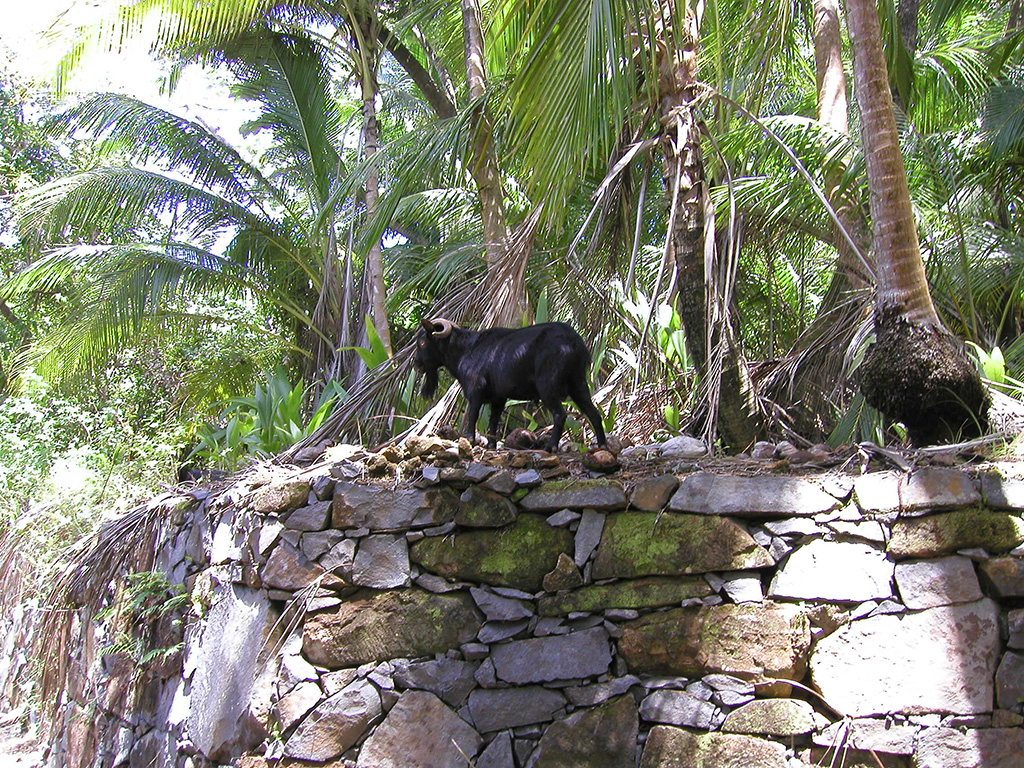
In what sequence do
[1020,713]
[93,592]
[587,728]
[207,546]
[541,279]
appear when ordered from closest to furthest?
[1020,713]
[587,728]
[207,546]
[93,592]
[541,279]

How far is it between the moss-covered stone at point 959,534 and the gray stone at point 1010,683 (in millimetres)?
472

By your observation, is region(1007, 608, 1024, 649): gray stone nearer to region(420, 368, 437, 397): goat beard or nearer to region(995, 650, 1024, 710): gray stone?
region(995, 650, 1024, 710): gray stone

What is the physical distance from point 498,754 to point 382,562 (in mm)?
1096

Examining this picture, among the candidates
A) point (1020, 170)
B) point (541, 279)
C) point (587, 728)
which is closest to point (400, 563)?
point (587, 728)

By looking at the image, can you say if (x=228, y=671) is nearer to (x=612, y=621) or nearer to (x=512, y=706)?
(x=512, y=706)

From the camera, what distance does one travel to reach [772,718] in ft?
12.7

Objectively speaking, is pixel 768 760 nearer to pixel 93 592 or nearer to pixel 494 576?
pixel 494 576

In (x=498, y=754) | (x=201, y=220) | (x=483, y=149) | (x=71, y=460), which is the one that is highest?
(x=201, y=220)

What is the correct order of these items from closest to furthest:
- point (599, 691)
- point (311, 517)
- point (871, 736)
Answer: point (871, 736) < point (599, 691) < point (311, 517)

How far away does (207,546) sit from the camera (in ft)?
17.4

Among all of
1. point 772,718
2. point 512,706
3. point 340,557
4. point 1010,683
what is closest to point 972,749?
point 1010,683

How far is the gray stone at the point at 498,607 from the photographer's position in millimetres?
4332

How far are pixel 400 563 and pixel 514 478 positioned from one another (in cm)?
73

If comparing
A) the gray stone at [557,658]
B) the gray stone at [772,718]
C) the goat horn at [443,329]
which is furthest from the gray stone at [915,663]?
the goat horn at [443,329]
